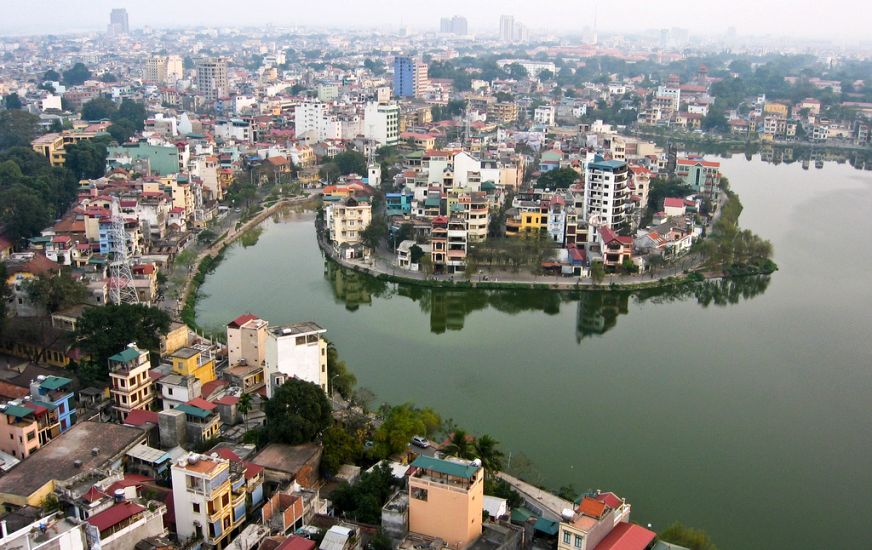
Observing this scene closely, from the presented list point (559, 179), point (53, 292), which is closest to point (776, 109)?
point (559, 179)

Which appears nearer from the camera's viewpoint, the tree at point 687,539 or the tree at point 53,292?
the tree at point 687,539

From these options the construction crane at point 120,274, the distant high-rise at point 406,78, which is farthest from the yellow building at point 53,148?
the distant high-rise at point 406,78

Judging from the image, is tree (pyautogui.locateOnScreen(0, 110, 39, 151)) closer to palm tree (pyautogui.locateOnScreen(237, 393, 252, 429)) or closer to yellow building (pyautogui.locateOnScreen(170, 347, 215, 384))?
yellow building (pyautogui.locateOnScreen(170, 347, 215, 384))

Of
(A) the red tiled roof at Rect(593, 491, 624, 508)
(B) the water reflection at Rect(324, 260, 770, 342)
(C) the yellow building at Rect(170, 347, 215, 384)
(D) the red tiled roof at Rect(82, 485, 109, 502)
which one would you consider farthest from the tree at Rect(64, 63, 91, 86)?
(A) the red tiled roof at Rect(593, 491, 624, 508)

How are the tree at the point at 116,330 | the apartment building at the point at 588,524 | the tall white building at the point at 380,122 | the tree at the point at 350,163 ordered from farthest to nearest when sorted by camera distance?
1. the tall white building at the point at 380,122
2. the tree at the point at 350,163
3. the tree at the point at 116,330
4. the apartment building at the point at 588,524

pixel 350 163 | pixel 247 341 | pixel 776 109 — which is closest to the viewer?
pixel 247 341

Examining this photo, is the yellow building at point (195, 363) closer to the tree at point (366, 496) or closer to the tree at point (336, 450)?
the tree at point (336, 450)

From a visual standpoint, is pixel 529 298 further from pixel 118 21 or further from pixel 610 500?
pixel 118 21

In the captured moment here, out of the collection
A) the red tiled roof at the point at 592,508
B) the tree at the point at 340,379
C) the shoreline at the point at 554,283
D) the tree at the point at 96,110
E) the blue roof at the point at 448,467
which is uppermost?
the tree at the point at 96,110

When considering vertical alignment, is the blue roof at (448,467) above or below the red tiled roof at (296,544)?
above
